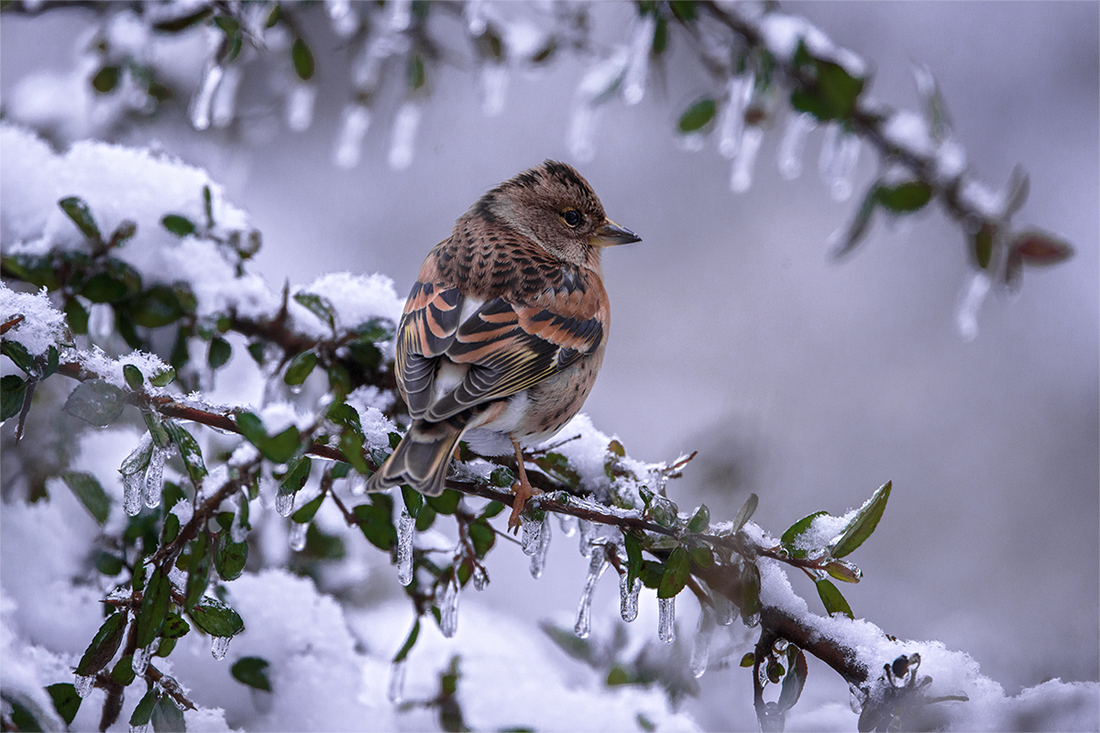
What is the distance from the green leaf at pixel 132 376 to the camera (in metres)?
1.44

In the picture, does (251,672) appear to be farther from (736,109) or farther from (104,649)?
(736,109)

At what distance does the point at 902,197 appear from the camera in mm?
1771

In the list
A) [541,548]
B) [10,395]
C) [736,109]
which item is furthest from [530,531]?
[736,109]

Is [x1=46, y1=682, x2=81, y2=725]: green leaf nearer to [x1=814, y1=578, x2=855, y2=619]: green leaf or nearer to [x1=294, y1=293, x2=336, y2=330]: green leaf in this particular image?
[x1=294, y1=293, x2=336, y2=330]: green leaf

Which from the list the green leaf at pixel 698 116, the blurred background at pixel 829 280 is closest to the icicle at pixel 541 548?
the green leaf at pixel 698 116

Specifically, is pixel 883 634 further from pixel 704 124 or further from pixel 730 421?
pixel 730 421

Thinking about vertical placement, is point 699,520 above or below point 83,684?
above

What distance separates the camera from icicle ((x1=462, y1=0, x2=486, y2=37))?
8.70 ft

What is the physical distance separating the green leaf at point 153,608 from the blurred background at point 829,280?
9.22 ft

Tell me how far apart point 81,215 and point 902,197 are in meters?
1.86

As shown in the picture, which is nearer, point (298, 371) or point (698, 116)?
point (298, 371)

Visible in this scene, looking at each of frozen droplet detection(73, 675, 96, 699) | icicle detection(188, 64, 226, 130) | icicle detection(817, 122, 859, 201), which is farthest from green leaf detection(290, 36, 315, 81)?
frozen droplet detection(73, 675, 96, 699)

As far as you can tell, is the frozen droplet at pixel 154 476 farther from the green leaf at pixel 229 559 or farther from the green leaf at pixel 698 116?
the green leaf at pixel 698 116

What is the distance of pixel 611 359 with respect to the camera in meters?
6.09
